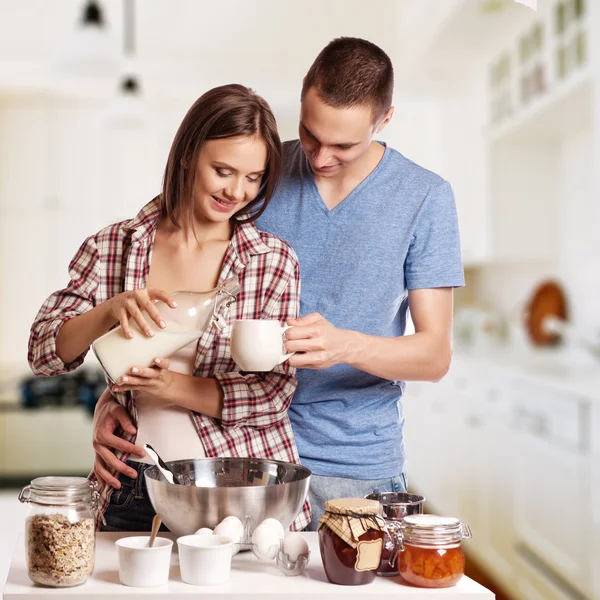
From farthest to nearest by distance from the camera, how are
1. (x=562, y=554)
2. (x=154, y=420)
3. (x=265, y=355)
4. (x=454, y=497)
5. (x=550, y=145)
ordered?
1. (x=550, y=145)
2. (x=454, y=497)
3. (x=562, y=554)
4. (x=154, y=420)
5. (x=265, y=355)

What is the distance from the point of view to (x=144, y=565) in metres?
1.11

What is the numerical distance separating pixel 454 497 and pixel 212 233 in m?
3.49

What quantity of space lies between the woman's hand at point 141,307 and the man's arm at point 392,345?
0.62 feet

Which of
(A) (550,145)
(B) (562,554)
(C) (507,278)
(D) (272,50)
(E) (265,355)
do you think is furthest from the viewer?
(D) (272,50)

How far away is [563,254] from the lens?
491cm

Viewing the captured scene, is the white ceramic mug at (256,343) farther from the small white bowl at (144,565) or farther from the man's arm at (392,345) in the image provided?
the small white bowl at (144,565)

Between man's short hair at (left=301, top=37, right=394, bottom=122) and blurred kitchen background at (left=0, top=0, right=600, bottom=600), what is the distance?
179 cm

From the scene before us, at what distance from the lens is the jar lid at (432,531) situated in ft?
3.68

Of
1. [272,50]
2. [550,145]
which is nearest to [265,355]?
[550,145]

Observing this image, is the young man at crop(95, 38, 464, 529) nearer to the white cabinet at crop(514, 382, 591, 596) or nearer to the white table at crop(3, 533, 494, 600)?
the white table at crop(3, 533, 494, 600)

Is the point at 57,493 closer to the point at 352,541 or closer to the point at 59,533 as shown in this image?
the point at 59,533

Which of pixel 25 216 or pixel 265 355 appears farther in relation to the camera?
pixel 25 216

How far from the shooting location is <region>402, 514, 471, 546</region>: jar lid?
3.68ft

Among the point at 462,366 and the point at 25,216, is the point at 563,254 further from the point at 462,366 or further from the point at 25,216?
the point at 25,216
